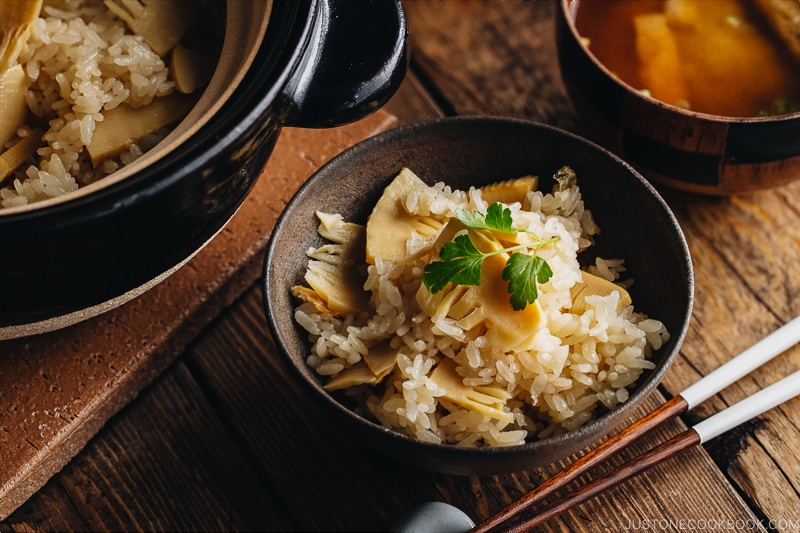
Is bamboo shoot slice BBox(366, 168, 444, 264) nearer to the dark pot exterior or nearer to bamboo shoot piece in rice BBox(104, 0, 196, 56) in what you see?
the dark pot exterior

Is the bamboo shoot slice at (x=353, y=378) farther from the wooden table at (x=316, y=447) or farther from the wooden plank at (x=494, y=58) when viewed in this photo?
the wooden plank at (x=494, y=58)

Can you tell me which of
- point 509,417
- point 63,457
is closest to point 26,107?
point 63,457

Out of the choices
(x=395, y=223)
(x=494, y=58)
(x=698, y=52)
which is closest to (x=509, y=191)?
(x=395, y=223)

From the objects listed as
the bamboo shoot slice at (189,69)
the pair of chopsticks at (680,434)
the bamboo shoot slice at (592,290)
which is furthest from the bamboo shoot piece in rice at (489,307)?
the bamboo shoot slice at (189,69)

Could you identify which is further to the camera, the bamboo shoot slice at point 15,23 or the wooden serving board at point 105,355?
the wooden serving board at point 105,355

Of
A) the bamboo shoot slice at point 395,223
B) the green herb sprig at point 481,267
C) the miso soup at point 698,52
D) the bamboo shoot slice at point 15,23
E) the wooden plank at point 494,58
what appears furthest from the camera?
the wooden plank at point 494,58

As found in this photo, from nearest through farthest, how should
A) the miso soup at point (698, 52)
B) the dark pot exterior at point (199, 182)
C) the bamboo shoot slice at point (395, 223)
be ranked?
the dark pot exterior at point (199, 182)
the bamboo shoot slice at point (395, 223)
the miso soup at point (698, 52)

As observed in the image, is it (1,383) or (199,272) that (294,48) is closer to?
(199,272)
